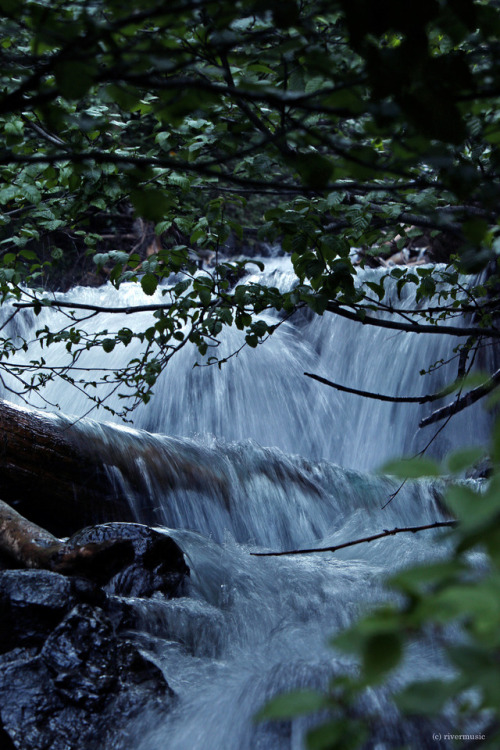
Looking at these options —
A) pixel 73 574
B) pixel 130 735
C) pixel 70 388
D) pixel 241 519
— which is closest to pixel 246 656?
pixel 130 735

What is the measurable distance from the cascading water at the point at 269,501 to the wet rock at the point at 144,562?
0.12 m

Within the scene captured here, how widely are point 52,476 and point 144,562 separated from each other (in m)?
1.15

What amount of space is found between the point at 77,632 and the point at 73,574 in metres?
0.74

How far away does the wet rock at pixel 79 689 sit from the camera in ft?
8.23

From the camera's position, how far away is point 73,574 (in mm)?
3605

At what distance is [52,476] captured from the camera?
454 centimetres

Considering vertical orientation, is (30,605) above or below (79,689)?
above

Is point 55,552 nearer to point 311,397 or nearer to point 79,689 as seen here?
point 79,689

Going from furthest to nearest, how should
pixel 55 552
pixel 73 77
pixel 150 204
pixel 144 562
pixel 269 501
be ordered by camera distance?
1. pixel 269 501
2. pixel 144 562
3. pixel 55 552
4. pixel 150 204
5. pixel 73 77

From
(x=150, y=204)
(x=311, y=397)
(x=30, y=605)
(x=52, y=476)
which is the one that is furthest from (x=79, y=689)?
(x=311, y=397)

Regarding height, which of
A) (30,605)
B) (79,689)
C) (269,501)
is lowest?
(79,689)

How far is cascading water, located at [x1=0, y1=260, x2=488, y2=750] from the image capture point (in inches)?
104

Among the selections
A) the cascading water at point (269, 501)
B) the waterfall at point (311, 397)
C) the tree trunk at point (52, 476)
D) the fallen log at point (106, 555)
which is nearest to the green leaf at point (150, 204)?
the cascading water at point (269, 501)

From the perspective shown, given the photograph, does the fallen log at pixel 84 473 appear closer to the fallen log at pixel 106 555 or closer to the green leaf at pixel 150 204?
the fallen log at pixel 106 555
